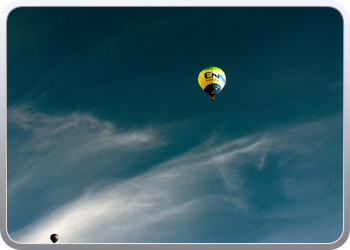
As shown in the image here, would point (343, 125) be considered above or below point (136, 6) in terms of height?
below

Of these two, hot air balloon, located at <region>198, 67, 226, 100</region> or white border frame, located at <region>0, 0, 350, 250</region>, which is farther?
hot air balloon, located at <region>198, 67, 226, 100</region>

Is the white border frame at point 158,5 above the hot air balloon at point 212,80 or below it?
below

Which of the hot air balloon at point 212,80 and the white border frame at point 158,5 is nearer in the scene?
the white border frame at point 158,5

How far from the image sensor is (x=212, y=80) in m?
41.5

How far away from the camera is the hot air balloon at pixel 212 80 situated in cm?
4150

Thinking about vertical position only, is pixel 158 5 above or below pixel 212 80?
below

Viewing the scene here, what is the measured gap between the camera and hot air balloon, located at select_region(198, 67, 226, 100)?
41.5 meters

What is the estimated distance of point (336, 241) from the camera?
9641mm
